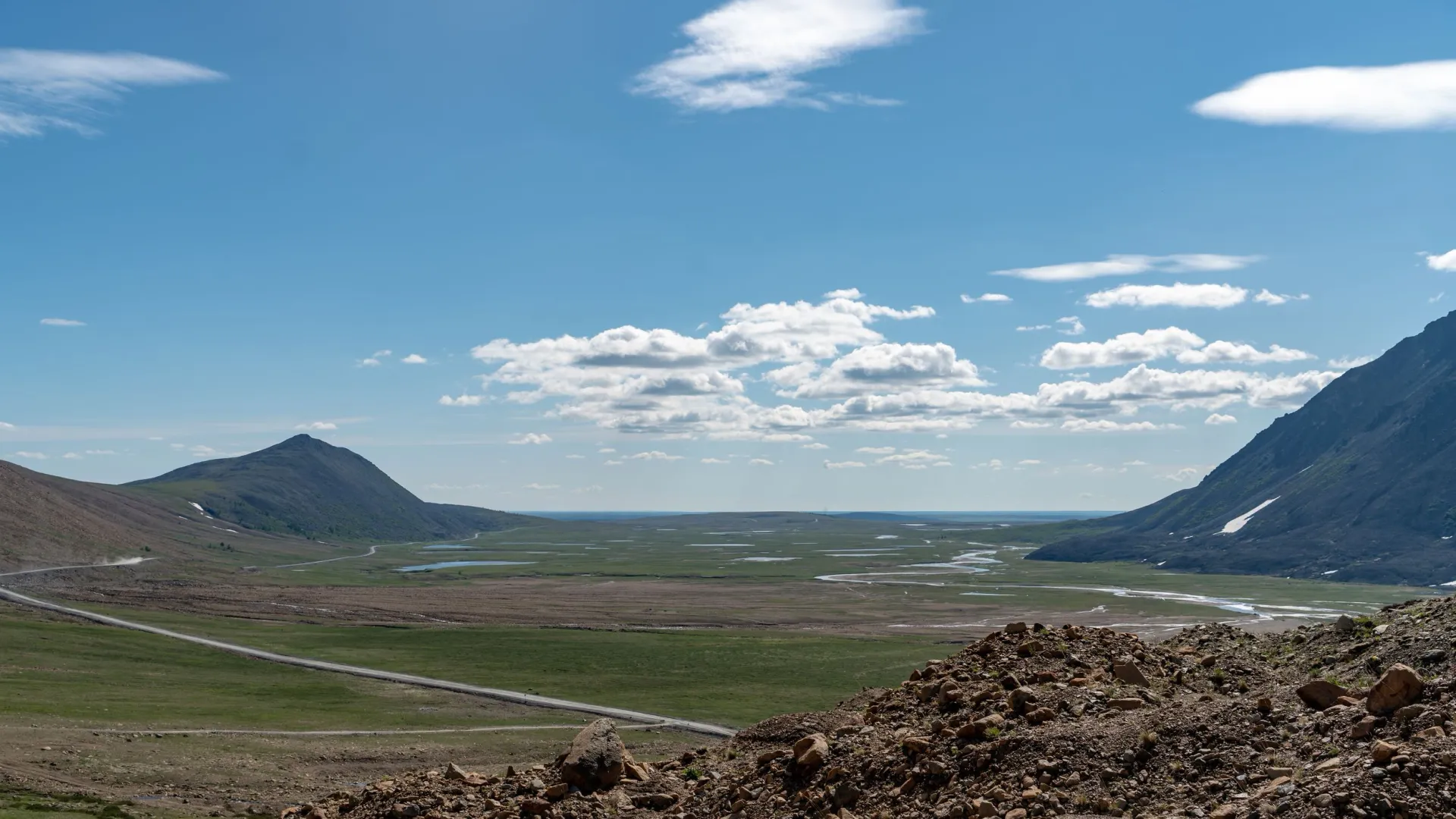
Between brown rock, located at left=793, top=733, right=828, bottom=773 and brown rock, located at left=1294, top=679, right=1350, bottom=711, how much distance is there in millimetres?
8567

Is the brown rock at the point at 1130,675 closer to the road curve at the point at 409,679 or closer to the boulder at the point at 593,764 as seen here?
the boulder at the point at 593,764

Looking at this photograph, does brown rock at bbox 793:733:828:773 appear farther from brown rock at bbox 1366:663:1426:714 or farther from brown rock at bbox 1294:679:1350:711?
brown rock at bbox 1366:663:1426:714

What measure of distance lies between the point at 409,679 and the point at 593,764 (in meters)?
73.0

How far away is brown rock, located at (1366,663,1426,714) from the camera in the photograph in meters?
16.7

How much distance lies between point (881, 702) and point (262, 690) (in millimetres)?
69912

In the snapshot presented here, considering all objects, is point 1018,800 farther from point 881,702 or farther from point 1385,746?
point 881,702

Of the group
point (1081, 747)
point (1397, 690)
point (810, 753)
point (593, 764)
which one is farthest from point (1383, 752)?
point (593, 764)

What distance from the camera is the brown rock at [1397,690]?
54.9ft

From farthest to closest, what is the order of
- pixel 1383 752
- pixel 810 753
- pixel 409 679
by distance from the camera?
1. pixel 409 679
2. pixel 810 753
3. pixel 1383 752

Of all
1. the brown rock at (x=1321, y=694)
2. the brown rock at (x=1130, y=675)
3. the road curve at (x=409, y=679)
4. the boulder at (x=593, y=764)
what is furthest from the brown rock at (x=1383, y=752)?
the road curve at (x=409, y=679)

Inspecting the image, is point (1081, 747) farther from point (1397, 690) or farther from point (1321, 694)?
point (1397, 690)

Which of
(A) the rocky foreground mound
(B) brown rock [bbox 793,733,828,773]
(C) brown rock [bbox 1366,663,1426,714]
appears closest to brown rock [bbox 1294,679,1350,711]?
(A) the rocky foreground mound

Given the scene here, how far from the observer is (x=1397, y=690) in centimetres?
1673

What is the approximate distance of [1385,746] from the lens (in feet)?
49.1
